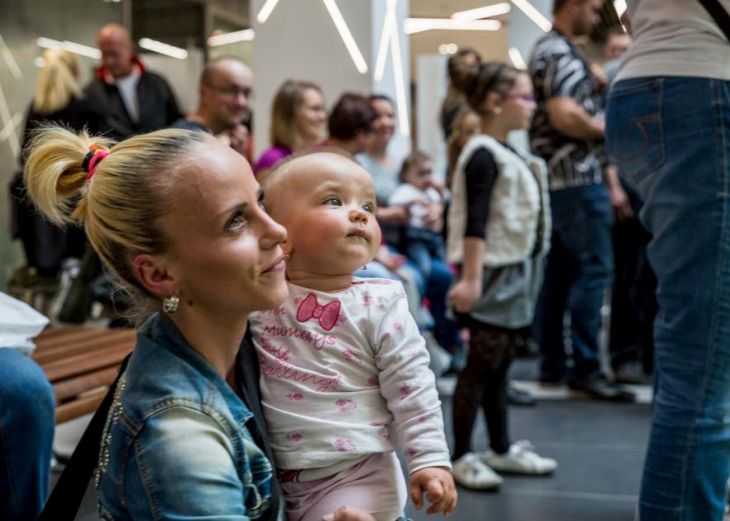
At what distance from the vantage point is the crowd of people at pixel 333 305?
117 centimetres

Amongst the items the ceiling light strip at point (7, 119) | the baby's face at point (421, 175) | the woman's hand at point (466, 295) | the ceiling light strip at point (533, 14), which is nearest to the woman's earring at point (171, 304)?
the woman's hand at point (466, 295)

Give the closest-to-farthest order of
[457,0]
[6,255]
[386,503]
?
1. [386,503]
2. [6,255]
3. [457,0]

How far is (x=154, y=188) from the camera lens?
1166mm

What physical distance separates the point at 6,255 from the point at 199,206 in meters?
6.59

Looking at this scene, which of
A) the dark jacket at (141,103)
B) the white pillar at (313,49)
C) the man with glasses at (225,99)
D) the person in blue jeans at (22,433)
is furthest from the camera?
the dark jacket at (141,103)

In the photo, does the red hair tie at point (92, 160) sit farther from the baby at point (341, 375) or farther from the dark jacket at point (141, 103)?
the dark jacket at point (141, 103)

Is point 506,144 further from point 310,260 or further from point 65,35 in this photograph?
point 65,35

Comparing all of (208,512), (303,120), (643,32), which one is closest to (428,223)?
(303,120)

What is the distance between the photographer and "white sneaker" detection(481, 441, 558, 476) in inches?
126

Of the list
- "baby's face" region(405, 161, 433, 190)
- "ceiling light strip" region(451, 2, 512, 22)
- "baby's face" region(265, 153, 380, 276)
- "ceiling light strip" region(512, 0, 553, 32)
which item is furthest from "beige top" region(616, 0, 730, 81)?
"ceiling light strip" region(451, 2, 512, 22)

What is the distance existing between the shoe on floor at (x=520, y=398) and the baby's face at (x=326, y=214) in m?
2.99

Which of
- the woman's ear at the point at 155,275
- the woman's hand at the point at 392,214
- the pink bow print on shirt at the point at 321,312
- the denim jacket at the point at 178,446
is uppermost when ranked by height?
the woman's ear at the point at 155,275

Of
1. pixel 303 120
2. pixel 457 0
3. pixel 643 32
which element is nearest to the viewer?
pixel 643 32

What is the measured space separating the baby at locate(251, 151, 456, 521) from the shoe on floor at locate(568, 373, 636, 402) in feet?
10.5
